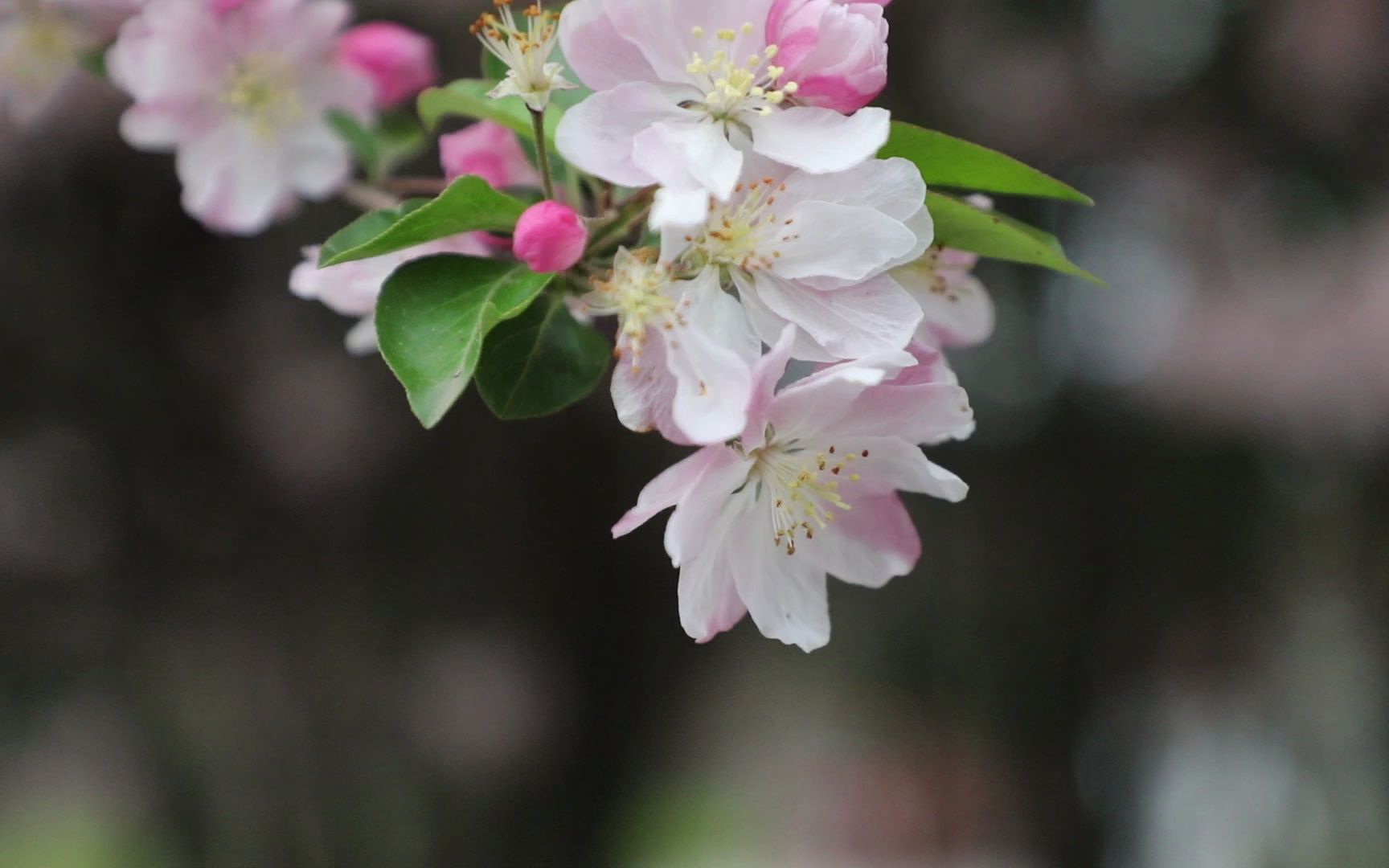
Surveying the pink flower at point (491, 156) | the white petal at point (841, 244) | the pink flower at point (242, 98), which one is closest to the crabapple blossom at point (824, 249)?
the white petal at point (841, 244)

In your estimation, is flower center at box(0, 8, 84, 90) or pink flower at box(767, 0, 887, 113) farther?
flower center at box(0, 8, 84, 90)

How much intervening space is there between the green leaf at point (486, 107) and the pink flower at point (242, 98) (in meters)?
0.29

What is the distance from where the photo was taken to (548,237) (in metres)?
0.54

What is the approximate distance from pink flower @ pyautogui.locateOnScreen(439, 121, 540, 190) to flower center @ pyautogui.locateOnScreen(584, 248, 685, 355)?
0.65ft

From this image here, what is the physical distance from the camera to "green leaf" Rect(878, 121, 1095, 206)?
1.88 feet

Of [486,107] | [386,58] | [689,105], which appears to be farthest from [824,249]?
[386,58]

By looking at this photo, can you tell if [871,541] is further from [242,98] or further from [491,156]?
[242,98]

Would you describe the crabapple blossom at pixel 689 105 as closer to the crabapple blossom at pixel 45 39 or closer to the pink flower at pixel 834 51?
the pink flower at pixel 834 51

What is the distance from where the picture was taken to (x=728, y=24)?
56 cm

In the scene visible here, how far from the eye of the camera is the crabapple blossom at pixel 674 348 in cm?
50

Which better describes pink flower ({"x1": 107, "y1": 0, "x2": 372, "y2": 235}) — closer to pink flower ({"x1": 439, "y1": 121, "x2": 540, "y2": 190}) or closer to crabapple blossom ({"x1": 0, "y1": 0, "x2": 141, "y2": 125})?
crabapple blossom ({"x1": 0, "y1": 0, "x2": 141, "y2": 125})

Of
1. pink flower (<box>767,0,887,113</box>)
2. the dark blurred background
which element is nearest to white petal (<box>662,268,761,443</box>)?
pink flower (<box>767,0,887,113</box>)

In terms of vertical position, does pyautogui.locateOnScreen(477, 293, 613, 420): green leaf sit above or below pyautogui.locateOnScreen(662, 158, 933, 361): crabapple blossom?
below

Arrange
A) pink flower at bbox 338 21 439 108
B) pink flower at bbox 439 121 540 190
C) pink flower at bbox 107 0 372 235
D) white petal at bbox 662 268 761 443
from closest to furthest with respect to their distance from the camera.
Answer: white petal at bbox 662 268 761 443, pink flower at bbox 439 121 540 190, pink flower at bbox 107 0 372 235, pink flower at bbox 338 21 439 108
